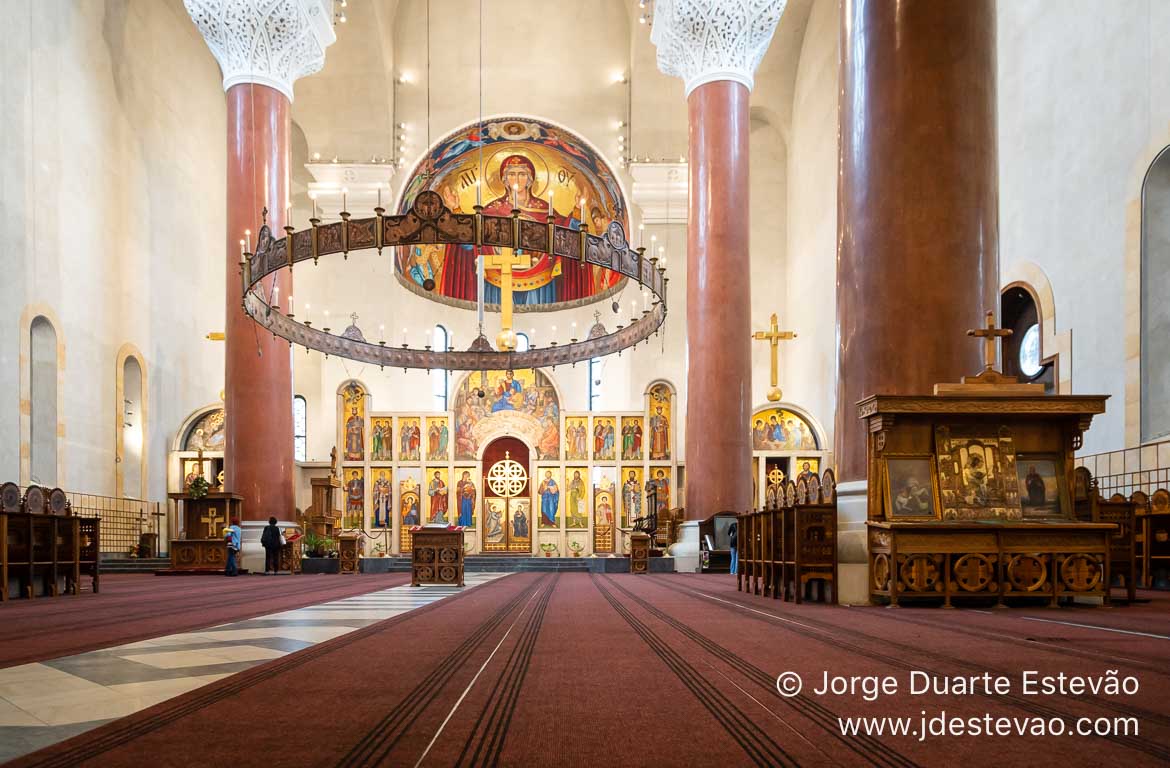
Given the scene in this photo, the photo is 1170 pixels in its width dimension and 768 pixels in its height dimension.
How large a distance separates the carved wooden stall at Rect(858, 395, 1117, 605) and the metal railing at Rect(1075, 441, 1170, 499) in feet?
12.7

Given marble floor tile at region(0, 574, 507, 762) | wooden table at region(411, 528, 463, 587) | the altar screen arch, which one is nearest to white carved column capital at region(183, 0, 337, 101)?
wooden table at region(411, 528, 463, 587)

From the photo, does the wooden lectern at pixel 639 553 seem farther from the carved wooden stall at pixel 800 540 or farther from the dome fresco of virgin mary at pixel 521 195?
the dome fresco of virgin mary at pixel 521 195

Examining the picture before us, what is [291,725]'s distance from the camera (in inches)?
102

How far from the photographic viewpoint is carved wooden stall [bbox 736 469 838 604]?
703cm

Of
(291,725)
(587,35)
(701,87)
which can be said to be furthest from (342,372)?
(291,725)

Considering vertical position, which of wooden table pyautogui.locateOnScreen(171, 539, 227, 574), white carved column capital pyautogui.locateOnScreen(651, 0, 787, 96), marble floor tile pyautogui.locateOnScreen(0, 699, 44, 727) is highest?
white carved column capital pyautogui.locateOnScreen(651, 0, 787, 96)

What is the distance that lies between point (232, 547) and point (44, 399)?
4.04 meters

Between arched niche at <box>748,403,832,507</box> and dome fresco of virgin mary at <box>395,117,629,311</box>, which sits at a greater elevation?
dome fresco of virgin mary at <box>395,117,629,311</box>

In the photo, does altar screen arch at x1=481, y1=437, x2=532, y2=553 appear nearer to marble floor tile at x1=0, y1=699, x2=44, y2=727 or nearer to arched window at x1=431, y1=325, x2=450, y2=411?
arched window at x1=431, y1=325, x2=450, y2=411

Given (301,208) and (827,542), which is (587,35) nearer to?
(301,208)

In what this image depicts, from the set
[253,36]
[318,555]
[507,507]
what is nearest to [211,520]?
[318,555]

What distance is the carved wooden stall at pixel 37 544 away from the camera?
9.30 meters

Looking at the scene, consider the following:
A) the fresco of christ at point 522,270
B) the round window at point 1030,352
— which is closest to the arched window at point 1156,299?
the round window at point 1030,352

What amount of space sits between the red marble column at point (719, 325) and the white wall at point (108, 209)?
33.4 ft
